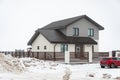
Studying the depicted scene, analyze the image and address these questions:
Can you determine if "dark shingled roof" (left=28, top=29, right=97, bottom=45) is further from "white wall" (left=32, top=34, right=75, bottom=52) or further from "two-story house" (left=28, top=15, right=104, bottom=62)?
"white wall" (left=32, top=34, right=75, bottom=52)

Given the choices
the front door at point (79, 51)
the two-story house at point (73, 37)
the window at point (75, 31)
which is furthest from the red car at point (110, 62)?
the window at point (75, 31)

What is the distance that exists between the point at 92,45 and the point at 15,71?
1104 inches

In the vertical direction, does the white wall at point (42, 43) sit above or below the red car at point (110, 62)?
above

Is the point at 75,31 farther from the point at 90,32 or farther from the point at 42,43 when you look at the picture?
the point at 42,43

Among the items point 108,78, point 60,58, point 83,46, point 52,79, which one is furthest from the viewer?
point 83,46

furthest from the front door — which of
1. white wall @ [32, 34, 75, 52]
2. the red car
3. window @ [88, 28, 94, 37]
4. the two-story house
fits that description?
the red car

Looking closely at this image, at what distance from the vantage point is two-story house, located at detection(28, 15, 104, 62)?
48653mm

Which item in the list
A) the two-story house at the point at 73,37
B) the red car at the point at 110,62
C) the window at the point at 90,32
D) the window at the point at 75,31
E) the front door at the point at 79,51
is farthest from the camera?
the window at the point at 90,32

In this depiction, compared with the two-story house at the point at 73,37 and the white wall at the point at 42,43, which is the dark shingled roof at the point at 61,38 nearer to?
the two-story house at the point at 73,37

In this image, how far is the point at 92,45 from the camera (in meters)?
51.7

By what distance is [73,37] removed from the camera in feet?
166

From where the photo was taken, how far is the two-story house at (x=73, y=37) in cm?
4865

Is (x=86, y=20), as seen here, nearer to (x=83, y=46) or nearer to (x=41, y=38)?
(x=83, y=46)

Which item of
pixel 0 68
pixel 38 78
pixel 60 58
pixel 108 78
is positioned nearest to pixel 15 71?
pixel 0 68
